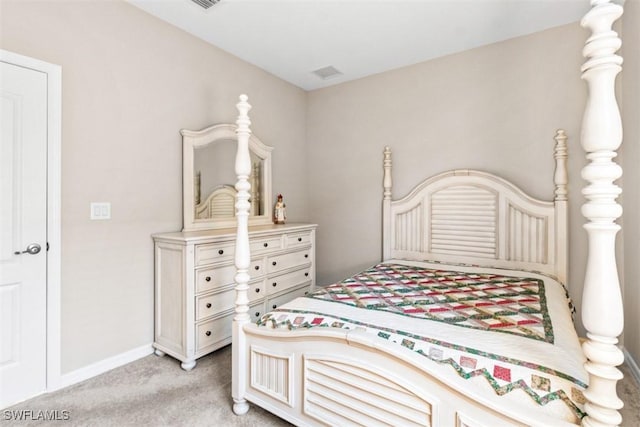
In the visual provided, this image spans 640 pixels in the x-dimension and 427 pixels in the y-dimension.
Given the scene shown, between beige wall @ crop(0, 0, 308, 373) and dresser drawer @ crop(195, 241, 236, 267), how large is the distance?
0.50 m

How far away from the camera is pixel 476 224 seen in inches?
116

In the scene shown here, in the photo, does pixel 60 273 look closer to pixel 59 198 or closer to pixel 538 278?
pixel 59 198

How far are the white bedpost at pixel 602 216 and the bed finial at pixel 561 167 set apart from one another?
1.90 meters

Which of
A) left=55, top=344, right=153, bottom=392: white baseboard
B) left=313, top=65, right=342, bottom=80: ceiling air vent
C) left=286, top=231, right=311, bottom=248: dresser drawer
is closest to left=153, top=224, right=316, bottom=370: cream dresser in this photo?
left=55, top=344, right=153, bottom=392: white baseboard

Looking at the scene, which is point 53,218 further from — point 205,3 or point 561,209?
point 561,209

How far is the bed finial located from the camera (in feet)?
8.38

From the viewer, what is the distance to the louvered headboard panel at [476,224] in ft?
8.59

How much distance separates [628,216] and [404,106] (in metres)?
2.08

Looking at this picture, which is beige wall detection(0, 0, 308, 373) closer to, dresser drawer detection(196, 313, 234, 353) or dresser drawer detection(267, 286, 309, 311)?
dresser drawer detection(196, 313, 234, 353)

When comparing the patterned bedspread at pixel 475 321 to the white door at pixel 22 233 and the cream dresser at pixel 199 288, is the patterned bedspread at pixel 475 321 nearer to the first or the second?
the cream dresser at pixel 199 288

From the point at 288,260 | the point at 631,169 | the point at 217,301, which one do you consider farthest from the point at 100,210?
the point at 631,169

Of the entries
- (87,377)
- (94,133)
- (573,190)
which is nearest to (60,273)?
(87,377)

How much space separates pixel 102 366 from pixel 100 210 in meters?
1.09

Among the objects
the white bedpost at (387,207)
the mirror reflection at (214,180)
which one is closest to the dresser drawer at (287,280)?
the mirror reflection at (214,180)
